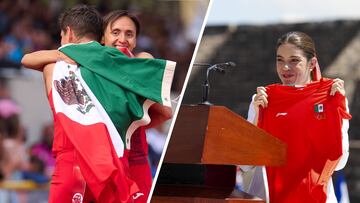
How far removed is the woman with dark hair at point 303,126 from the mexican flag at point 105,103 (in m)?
0.62

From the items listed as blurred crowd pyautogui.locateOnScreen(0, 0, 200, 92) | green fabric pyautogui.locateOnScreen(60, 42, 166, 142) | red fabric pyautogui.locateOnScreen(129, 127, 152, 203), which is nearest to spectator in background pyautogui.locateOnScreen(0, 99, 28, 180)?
blurred crowd pyautogui.locateOnScreen(0, 0, 200, 92)

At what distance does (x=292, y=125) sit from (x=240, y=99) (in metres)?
6.49

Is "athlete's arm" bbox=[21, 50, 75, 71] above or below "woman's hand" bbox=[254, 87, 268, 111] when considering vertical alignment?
above

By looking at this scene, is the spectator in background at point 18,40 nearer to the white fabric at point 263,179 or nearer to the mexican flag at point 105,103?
the white fabric at point 263,179

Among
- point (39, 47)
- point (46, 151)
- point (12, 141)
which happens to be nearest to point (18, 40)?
point (39, 47)

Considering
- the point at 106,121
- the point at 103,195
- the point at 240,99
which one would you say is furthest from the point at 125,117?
the point at 240,99

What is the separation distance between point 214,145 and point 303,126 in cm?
Result: 68

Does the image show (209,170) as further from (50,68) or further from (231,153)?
(50,68)

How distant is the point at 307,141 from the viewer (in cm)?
411

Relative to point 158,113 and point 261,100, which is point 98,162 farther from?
point 261,100

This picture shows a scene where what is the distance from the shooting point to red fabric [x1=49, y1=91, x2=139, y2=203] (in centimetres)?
357

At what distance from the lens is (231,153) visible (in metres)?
3.64

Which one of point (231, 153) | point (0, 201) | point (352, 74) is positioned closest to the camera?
point (231, 153)

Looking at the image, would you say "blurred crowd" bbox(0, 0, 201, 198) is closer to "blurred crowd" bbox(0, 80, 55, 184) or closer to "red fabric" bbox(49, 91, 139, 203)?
"blurred crowd" bbox(0, 80, 55, 184)
